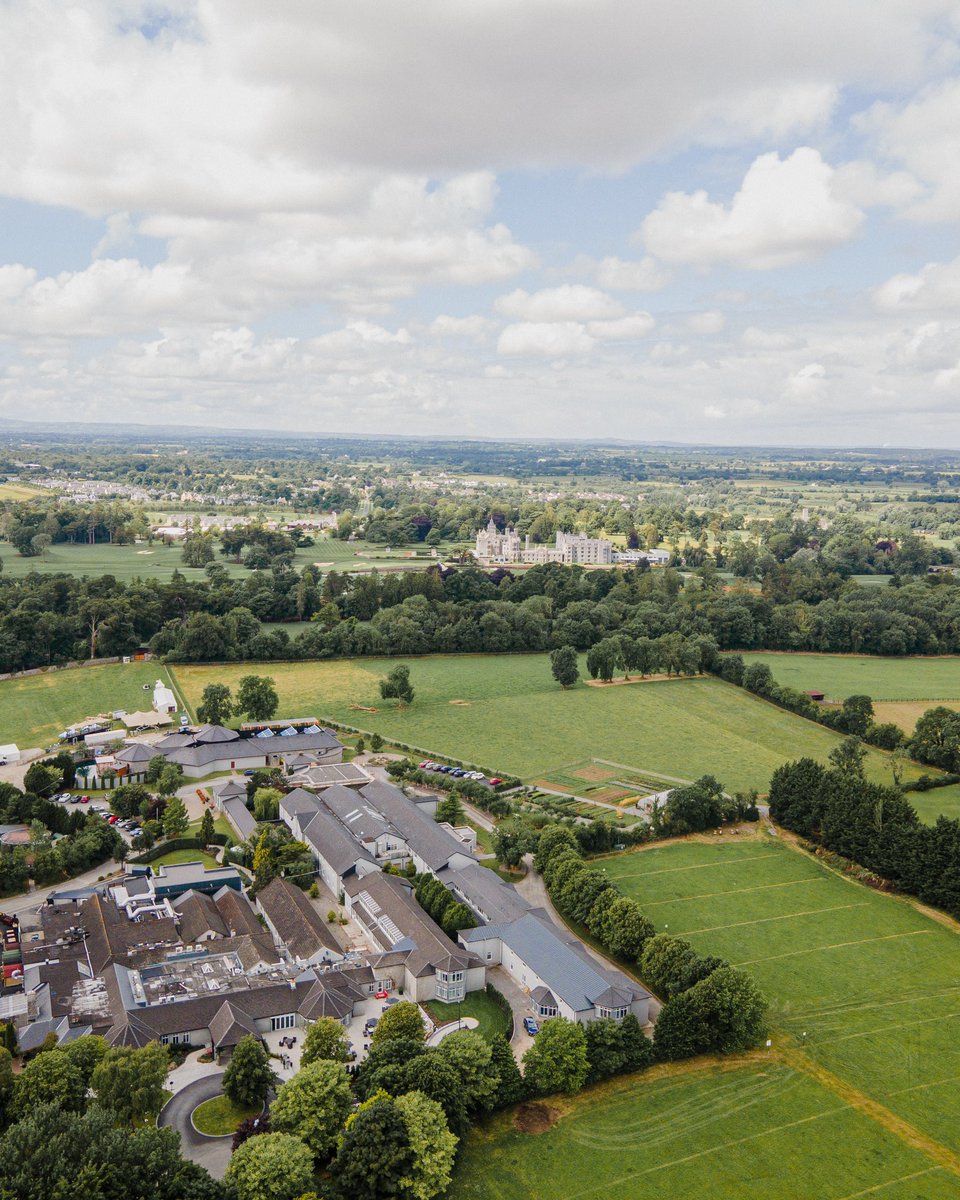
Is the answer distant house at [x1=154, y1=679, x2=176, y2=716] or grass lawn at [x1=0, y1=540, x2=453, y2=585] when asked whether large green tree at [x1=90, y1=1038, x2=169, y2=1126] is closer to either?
distant house at [x1=154, y1=679, x2=176, y2=716]

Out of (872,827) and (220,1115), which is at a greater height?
(872,827)

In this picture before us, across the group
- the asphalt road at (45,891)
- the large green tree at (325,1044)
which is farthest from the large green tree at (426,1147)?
the asphalt road at (45,891)

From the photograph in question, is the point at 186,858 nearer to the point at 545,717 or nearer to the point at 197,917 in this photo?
the point at 197,917

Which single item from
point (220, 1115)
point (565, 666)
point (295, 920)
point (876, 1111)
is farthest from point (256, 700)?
point (876, 1111)

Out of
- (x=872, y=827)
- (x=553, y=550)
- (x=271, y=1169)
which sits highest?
(x=553, y=550)

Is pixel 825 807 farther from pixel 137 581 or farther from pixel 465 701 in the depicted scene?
pixel 137 581

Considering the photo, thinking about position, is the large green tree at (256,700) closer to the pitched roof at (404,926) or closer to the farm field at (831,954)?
the pitched roof at (404,926)
